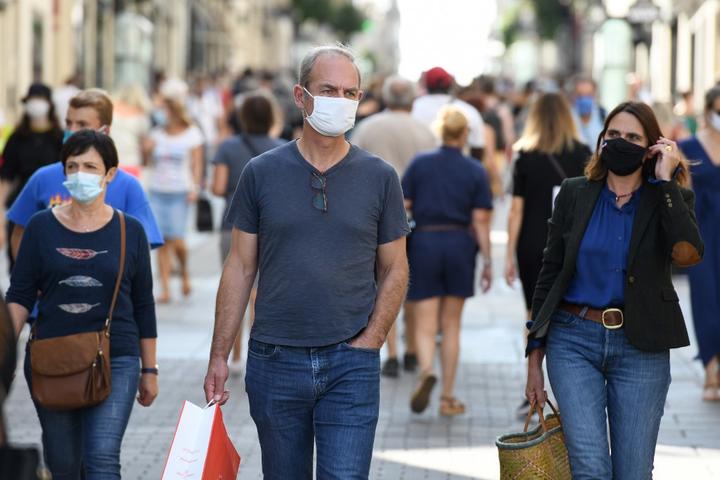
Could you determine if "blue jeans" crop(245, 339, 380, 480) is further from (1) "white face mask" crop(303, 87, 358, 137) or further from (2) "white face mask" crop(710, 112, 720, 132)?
(2) "white face mask" crop(710, 112, 720, 132)

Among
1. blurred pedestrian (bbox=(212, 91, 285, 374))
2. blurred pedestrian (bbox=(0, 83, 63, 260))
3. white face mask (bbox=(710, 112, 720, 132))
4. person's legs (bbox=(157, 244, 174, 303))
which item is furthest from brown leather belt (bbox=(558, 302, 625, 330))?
person's legs (bbox=(157, 244, 174, 303))

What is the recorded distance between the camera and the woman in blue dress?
10.1 m

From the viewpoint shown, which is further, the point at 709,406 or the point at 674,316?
the point at 709,406

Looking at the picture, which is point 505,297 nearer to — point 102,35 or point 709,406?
point 709,406

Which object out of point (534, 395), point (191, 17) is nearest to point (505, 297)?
point (534, 395)

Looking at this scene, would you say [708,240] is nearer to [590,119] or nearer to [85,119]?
[590,119]

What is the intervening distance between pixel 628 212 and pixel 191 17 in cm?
5406

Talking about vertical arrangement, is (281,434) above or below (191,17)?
below

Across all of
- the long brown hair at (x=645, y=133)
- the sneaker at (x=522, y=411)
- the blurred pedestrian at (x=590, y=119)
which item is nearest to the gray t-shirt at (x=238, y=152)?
the blurred pedestrian at (x=590, y=119)

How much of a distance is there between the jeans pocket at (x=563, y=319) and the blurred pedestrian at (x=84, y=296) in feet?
5.03

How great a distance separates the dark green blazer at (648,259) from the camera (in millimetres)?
5602

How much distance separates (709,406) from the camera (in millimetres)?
9922

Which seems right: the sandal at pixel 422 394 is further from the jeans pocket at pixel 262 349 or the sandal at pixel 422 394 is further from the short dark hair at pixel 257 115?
the jeans pocket at pixel 262 349

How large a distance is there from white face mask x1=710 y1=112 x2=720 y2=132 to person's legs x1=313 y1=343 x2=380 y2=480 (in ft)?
17.3
